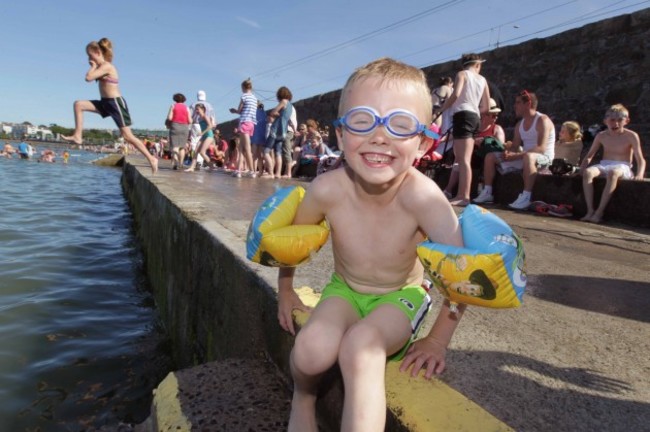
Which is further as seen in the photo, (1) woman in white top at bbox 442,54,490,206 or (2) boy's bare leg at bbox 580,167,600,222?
(1) woman in white top at bbox 442,54,490,206

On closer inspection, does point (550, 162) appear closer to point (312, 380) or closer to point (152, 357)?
point (152, 357)

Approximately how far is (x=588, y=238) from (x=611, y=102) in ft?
11.2

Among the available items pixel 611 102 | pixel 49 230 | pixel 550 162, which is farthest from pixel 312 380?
pixel 49 230

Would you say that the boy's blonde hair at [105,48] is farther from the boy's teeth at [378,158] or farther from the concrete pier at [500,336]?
the boy's teeth at [378,158]

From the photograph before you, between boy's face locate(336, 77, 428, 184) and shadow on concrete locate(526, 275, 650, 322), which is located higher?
boy's face locate(336, 77, 428, 184)

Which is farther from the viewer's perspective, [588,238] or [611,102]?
[611,102]

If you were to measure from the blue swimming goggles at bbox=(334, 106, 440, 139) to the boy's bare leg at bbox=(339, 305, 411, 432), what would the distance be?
64 centimetres

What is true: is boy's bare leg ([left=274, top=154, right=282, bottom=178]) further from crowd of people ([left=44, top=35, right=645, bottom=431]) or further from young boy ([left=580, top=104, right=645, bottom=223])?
crowd of people ([left=44, top=35, right=645, bottom=431])

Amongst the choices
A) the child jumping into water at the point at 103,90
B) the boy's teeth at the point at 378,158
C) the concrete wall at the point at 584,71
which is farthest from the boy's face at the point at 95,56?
the boy's teeth at the point at 378,158

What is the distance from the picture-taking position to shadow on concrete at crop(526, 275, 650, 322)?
2.44 m

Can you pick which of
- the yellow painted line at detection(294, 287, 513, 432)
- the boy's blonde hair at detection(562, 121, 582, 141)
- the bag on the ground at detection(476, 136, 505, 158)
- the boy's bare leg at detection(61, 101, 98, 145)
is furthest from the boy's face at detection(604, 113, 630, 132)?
the boy's bare leg at detection(61, 101, 98, 145)

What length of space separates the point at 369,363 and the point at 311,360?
208 mm

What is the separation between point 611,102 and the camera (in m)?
6.88

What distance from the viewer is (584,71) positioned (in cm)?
724
